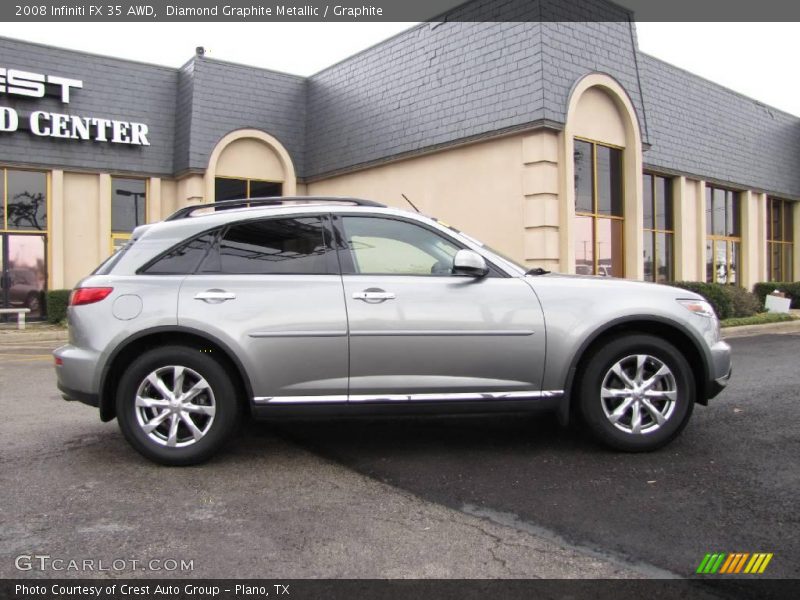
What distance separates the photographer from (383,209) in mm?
4844

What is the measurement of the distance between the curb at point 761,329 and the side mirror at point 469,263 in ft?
36.4

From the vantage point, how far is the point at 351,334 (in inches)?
173

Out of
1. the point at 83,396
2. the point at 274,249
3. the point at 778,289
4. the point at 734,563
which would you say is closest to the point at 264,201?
the point at 274,249

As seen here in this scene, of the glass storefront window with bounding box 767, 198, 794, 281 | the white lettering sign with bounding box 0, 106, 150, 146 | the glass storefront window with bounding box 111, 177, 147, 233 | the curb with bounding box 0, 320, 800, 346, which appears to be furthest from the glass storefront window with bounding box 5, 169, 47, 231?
the glass storefront window with bounding box 767, 198, 794, 281

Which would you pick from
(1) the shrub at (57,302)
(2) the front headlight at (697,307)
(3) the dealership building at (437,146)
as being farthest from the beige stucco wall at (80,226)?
(2) the front headlight at (697,307)

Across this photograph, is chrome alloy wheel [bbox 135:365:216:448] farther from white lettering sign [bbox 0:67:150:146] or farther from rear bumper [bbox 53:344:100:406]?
white lettering sign [bbox 0:67:150:146]

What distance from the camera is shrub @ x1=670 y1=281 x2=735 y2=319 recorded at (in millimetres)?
15867

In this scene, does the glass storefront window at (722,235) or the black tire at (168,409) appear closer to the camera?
the black tire at (168,409)

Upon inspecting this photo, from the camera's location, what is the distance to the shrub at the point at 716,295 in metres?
15.9

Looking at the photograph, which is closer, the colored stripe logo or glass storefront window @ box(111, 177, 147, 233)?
the colored stripe logo

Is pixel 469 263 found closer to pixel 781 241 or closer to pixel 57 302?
pixel 57 302

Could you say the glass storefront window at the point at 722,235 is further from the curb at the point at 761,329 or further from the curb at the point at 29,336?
the curb at the point at 29,336

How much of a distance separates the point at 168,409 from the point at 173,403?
0.05 meters

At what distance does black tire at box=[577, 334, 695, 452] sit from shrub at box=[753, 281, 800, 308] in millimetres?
19286
